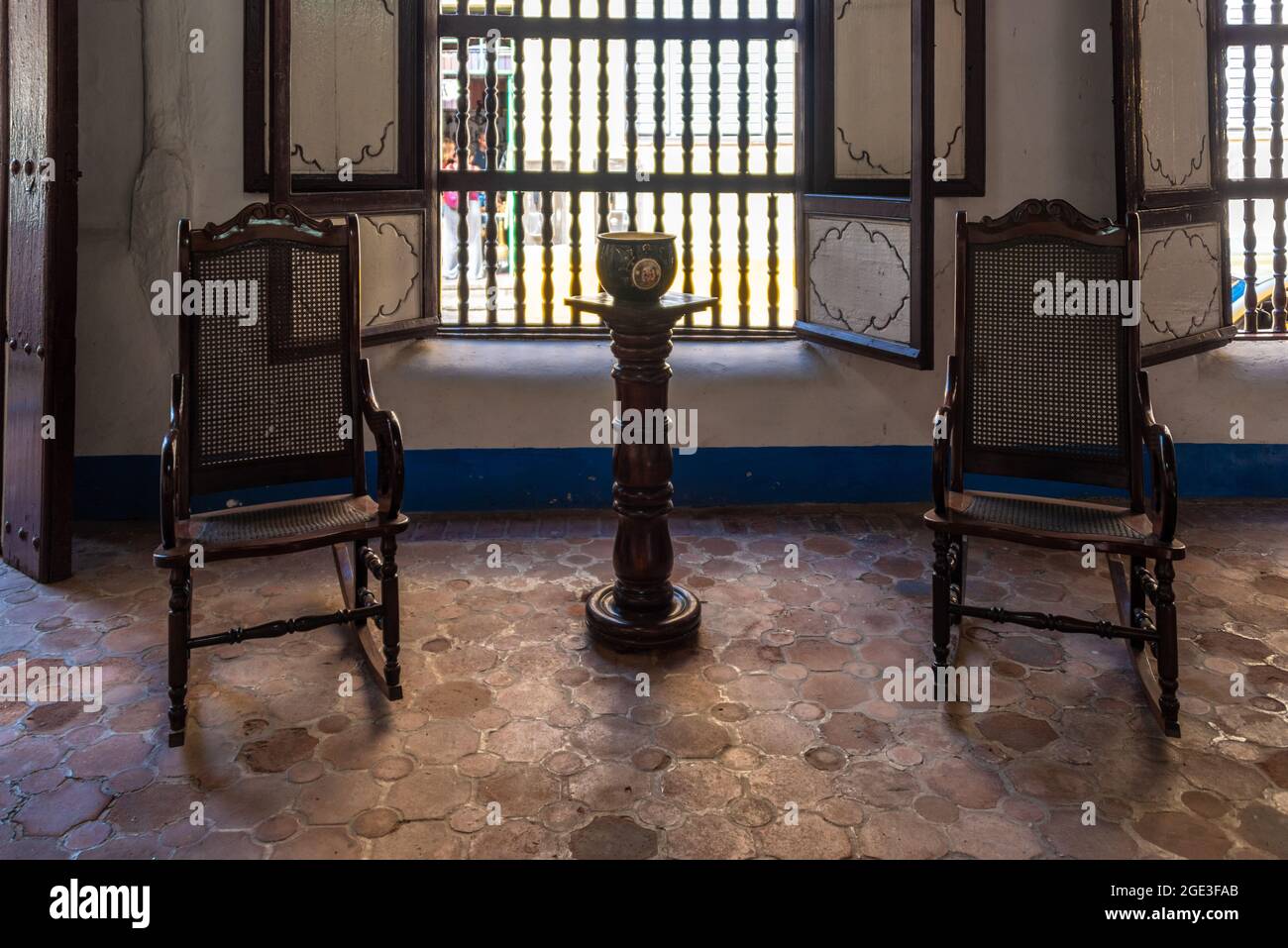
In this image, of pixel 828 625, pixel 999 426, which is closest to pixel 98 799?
pixel 828 625

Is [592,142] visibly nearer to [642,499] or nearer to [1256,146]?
[642,499]

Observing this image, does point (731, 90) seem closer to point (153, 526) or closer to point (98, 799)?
point (153, 526)

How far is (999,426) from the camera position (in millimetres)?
3744

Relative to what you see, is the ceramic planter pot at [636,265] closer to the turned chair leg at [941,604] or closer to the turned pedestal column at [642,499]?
the turned pedestal column at [642,499]

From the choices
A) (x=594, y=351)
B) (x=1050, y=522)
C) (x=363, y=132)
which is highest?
(x=363, y=132)

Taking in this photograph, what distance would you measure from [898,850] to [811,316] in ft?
10.4

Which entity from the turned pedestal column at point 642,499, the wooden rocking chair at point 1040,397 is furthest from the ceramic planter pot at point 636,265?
the wooden rocking chair at point 1040,397

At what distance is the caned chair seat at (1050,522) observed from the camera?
10.4 ft

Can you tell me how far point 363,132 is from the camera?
4984mm

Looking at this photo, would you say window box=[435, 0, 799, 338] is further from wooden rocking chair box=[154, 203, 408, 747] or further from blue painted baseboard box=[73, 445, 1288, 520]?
wooden rocking chair box=[154, 203, 408, 747]

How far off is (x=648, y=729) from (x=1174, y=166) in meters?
3.38

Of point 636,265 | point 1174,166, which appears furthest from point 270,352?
point 1174,166

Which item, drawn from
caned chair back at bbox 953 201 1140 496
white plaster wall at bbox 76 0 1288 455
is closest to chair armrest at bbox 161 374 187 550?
white plaster wall at bbox 76 0 1288 455

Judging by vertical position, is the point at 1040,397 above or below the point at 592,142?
below
